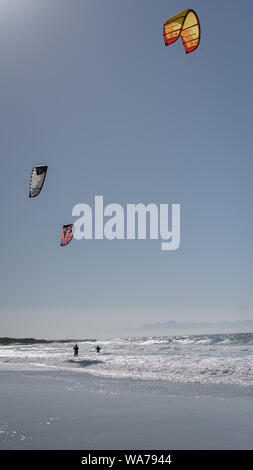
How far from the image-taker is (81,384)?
50.5 feet

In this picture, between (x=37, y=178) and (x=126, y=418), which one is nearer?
(x=126, y=418)

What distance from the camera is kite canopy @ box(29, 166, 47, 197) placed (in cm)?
1708

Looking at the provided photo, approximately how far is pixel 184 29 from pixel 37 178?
823 cm

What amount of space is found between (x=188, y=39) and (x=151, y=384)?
39.2ft

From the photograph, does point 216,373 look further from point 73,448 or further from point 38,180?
point 73,448

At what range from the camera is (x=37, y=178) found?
17.3 metres

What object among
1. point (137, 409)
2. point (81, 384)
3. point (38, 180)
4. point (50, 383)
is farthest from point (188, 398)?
point (38, 180)
